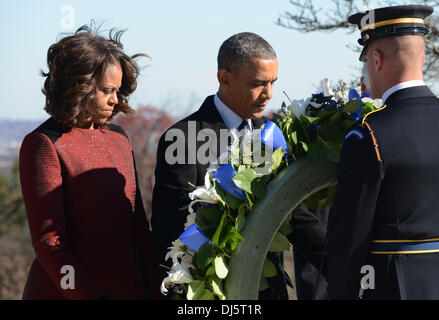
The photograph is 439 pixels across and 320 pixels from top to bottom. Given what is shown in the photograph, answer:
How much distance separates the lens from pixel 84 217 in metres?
2.61

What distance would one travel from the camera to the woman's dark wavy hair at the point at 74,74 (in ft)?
8.65

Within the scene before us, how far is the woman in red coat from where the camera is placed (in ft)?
8.19

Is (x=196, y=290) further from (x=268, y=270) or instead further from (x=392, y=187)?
(x=392, y=187)

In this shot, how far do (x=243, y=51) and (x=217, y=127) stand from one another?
0.43 metres

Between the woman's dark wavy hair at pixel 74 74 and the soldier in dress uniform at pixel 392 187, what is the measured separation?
3.85ft

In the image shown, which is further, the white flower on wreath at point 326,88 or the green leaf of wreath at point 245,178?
the white flower on wreath at point 326,88

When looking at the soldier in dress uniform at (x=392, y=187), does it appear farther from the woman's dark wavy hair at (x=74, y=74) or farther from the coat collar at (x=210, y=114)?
the woman's dark wavy hair at (x=74, y=74)

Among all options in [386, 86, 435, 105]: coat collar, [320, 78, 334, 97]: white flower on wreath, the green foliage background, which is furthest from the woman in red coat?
the green foliage background

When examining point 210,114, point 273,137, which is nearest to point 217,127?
point 210,114

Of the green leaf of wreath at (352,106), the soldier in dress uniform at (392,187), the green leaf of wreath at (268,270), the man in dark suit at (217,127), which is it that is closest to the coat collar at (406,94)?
the soldier in dress uniform at (392,187)

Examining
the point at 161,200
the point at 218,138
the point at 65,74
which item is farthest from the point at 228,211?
the point at 65,74
